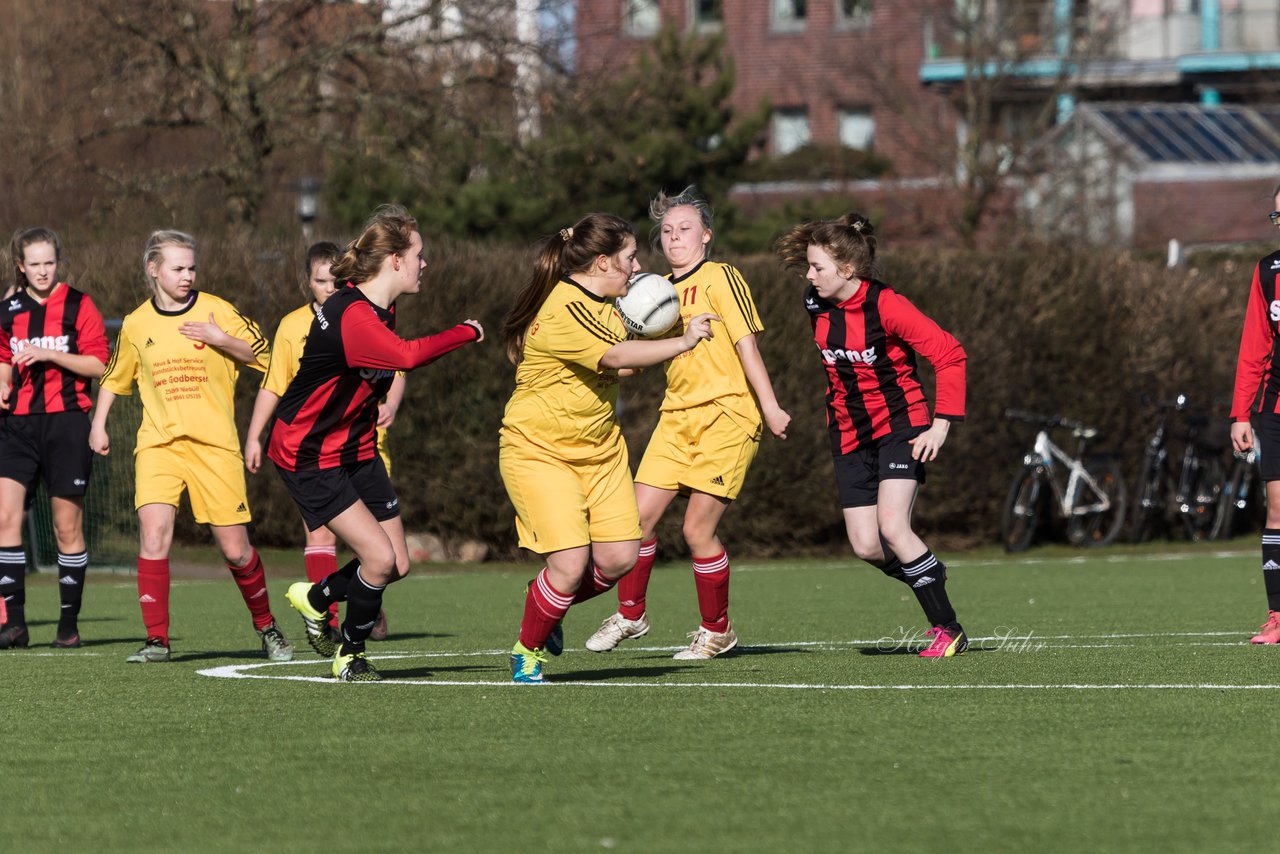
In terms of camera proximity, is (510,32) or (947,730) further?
(510,32)

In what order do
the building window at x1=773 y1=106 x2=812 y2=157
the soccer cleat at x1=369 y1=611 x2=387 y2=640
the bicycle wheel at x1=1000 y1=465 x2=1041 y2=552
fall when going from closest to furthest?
1. the soccer cleat at x1=369 y1=611 x2=387 y2=640
2. the bicycle wheel at x1=1000 y1=465 x2=1041 y2=552
3. the building window at x1=773 y1=106 x2=812 y2=157

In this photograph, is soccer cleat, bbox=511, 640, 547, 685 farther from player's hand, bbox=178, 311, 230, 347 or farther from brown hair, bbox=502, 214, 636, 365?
player's hand, bbox=178, 311, 230, 347

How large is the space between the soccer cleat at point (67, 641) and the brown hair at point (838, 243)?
4297 mm

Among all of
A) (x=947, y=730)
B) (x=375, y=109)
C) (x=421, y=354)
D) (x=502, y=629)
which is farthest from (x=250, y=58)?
(x=947, y=730)

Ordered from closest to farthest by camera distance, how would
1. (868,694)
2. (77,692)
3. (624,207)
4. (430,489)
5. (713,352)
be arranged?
(868,694)
(77,692)
(713,352)
(430,489)
(624,207)

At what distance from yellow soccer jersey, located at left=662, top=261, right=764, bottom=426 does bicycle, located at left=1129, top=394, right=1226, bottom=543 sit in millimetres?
11208

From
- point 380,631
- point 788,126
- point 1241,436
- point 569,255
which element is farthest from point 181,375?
point 788,126

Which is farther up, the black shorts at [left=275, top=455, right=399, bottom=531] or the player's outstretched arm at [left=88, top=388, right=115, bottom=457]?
the player's outstretched arm at [left=88, top=388, right=115, bottom=457]

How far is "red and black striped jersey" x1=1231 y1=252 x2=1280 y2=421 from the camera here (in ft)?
30.8

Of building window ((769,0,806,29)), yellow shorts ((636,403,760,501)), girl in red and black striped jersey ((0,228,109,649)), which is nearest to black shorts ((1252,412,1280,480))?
yellow shorts ((636,403,760,501))

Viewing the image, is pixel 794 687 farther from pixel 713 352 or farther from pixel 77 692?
pixel 77 692

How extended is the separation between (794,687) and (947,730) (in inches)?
51.0

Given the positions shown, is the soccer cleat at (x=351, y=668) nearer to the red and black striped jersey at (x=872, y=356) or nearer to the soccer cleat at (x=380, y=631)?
the red and black striped jersey at (x=872, y=356)

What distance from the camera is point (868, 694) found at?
291 inches
